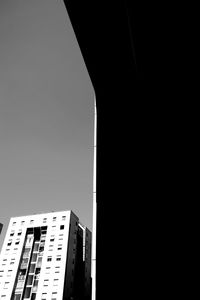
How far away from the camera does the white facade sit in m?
24.4

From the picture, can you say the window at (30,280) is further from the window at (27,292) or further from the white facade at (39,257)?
the window at (27,292)

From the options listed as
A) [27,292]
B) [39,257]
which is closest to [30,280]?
[27,292]

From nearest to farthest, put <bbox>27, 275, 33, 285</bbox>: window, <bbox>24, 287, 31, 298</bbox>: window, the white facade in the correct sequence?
<bbox>24, 287, 31, 298</bbox>: window
the white facade
<bbox>27, 275, 33, 285</bbox>: window

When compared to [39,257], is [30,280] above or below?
below

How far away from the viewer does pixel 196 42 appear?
228 centimetres

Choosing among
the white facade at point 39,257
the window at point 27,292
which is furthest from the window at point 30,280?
the window at point 27,292

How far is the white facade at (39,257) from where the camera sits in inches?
961

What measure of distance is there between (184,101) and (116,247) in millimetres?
1655

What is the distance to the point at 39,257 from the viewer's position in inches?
1075

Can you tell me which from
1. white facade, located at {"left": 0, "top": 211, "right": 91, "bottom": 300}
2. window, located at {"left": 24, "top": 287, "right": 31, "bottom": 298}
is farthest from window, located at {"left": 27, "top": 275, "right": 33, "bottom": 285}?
window, located at {"left": 24, "top": 287, "right": 31, "bottom": 298}

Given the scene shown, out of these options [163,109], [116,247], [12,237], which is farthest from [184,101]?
[12,237]

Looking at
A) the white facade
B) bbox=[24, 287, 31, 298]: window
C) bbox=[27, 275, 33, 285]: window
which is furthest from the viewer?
bbox=[27, 275, 33, 285]: window

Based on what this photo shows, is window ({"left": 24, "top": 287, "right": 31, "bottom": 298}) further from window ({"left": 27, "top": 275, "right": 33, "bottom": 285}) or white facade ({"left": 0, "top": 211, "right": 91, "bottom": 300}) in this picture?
window ({"left": 27, "top": 275, "right": 33, "bottom": 285})

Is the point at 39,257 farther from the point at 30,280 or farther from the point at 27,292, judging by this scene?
the point at 27,292
